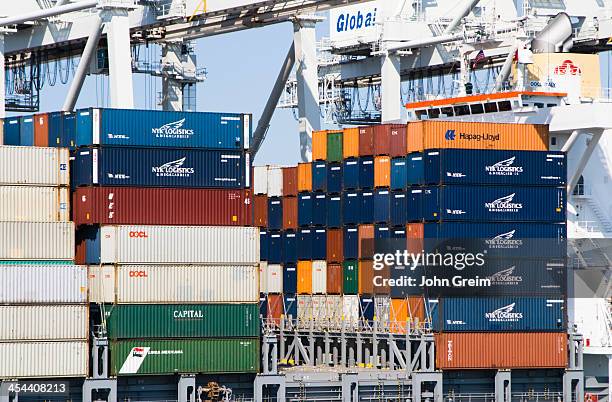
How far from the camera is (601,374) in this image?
5622 centimetres

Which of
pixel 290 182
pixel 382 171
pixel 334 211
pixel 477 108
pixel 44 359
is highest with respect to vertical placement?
pixel 477 108

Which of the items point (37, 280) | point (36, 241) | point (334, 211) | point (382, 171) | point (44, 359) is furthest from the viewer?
point (334, 211)

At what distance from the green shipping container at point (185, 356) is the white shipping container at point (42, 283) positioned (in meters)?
2.09

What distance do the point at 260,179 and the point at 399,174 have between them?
37.9 ft

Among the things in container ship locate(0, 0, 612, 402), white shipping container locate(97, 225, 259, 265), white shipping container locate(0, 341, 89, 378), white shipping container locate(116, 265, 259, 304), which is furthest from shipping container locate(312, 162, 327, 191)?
white shipping container locate(0, 341, 89, 378)

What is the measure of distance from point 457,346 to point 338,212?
29.3 ft

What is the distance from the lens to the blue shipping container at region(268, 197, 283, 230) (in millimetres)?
63625

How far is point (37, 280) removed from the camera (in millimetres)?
46719

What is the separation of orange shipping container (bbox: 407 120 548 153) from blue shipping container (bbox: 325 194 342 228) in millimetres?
5448

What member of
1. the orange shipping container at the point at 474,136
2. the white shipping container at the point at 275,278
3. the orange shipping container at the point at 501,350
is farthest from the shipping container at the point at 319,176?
the orange shipping container at the point at 501,350

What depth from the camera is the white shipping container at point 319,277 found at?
6009cm

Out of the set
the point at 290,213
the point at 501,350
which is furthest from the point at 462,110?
the point at 501,350

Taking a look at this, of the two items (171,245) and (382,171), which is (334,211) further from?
(171,245)

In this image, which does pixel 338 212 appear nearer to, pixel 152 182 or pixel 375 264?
pixel 375 264
